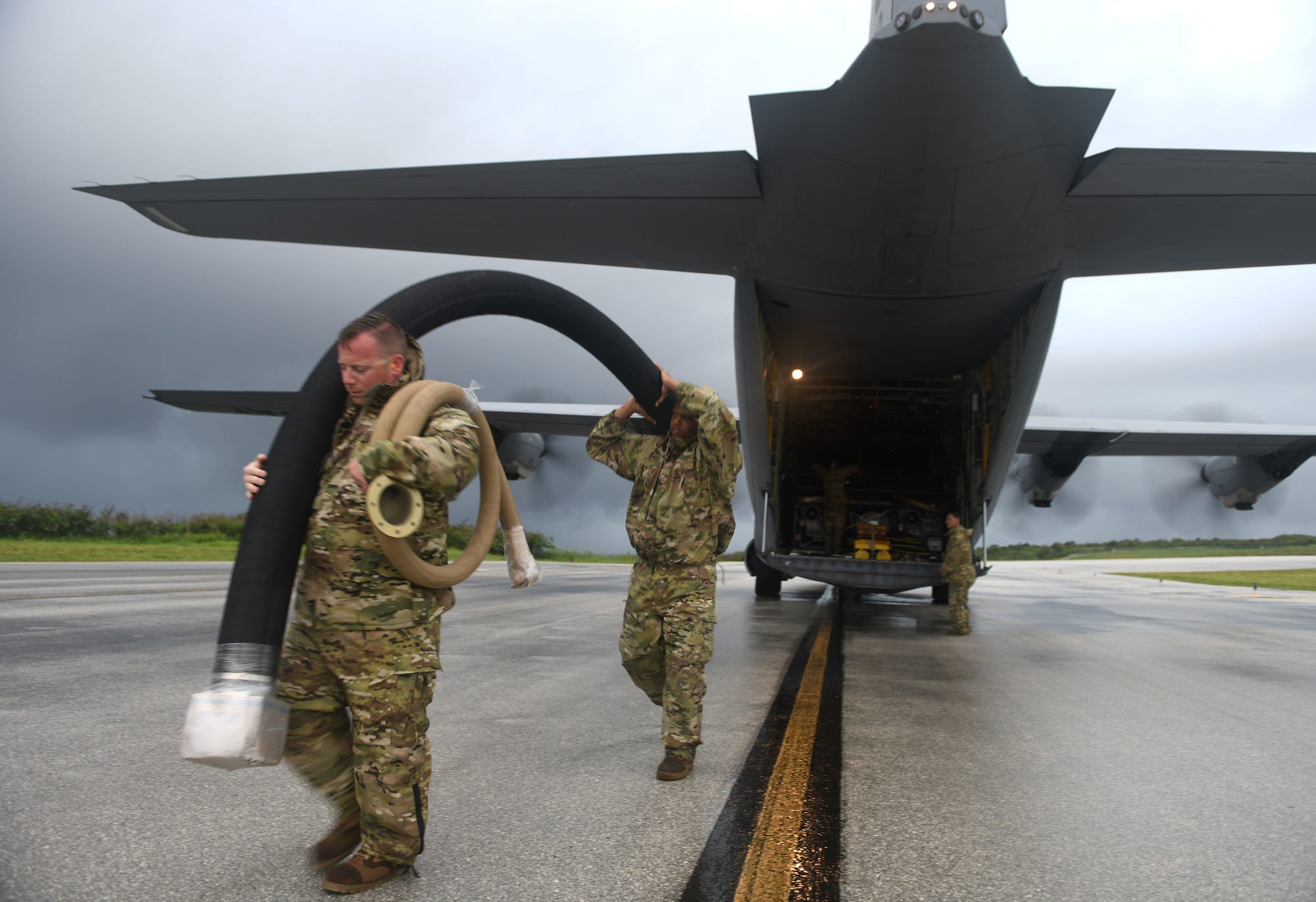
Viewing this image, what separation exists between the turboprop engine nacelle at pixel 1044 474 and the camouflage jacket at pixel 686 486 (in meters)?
13.5

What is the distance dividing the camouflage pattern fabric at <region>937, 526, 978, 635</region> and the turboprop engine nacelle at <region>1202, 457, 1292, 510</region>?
986cm

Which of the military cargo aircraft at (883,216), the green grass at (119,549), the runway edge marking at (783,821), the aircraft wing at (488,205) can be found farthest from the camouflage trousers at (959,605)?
the green grass at (119,549)

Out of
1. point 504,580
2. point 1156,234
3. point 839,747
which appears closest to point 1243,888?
point 839,747

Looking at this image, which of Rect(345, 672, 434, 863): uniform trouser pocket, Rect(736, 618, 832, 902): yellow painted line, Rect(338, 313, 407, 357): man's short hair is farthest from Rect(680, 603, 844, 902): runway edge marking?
Rect(338, 313, 407, 357): man's short hair

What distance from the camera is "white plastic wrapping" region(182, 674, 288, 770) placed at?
200 cm

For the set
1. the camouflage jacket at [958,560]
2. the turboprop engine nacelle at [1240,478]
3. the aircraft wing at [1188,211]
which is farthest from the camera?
the turboprop engine nacelle at [1240,478]

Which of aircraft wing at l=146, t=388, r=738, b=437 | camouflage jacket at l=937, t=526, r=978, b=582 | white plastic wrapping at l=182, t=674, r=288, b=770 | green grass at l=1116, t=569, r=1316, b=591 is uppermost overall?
aircraft wing at l=146, t=388, r=738, b=437

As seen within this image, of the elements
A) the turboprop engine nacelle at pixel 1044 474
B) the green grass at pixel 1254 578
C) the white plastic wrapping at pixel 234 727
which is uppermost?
the turboprop engine nacelle at pixel 1044 474

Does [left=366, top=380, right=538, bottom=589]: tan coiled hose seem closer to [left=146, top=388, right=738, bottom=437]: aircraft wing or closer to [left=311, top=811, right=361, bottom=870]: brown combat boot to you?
[left=311, top=811, right=361, bottom=870]: brown combat boot

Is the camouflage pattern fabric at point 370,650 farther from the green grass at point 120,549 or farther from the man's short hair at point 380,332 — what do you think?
the green grass at point 120,549

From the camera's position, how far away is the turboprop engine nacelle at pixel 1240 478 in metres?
15.6

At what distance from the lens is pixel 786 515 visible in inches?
469

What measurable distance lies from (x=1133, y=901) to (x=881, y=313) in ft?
20.6

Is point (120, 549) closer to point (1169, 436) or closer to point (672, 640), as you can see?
point (672, 640)
